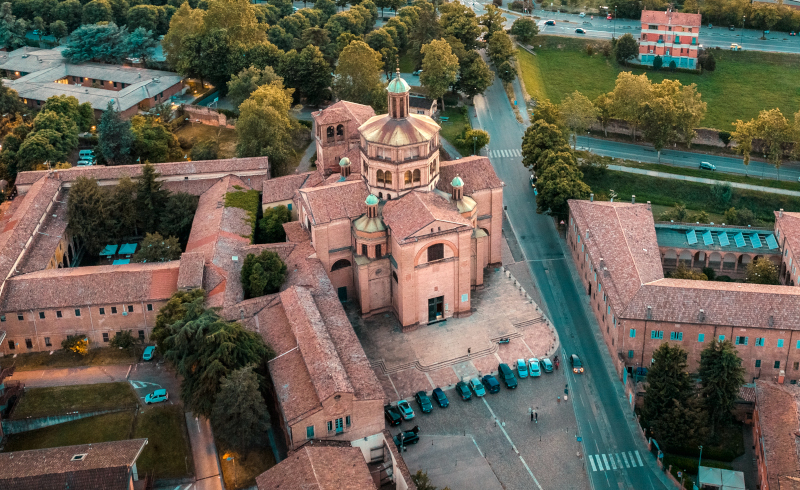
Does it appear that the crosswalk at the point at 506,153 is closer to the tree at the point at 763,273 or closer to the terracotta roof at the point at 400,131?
the terracotta roof at the point at 400,131

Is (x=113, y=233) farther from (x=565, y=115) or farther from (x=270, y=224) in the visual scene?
(x=565, y=115)

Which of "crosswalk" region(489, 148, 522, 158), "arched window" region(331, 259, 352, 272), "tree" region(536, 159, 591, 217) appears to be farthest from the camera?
"crosswalk" region(489, 148, 522, 158)

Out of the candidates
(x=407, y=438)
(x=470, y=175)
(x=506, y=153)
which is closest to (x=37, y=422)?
(x=407, y=438)

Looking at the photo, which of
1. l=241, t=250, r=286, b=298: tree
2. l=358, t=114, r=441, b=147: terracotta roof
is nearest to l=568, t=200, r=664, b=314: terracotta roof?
l=358, t=114, r=441, b=147: terracotta roof

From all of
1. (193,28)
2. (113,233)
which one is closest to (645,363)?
(113,233)

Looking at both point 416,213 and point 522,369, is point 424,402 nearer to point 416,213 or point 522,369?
point 522,369

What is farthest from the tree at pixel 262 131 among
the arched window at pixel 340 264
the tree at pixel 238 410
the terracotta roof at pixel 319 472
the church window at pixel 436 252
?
the terracotta roof at pixel 319 472

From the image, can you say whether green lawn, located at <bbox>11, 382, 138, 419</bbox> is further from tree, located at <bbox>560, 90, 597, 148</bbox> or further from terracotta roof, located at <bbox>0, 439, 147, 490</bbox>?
tree, located at <bbox>560, 90, 597, 148</bbox>
